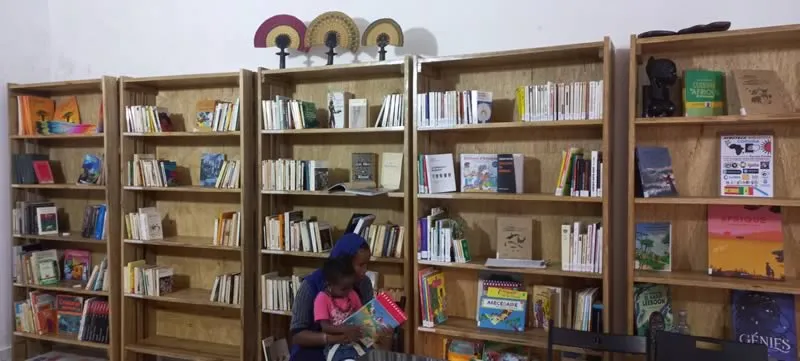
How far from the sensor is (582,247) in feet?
10.7

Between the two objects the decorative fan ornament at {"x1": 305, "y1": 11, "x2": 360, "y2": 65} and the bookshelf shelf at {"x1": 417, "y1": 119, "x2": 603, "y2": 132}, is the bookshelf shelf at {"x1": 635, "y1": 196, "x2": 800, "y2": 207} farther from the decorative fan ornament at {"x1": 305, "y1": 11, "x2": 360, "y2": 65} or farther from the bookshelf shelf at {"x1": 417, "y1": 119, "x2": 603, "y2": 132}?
the decorative fan ornament at {"x1": 305, "y1": 11, "x2": 360, "y2": 65}

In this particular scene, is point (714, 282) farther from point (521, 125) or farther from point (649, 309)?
point (521, 125)

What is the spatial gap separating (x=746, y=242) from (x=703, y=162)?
0.46 m

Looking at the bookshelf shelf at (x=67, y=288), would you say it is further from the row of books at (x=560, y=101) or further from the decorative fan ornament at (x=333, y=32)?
the row of books at (x=560, y=101)

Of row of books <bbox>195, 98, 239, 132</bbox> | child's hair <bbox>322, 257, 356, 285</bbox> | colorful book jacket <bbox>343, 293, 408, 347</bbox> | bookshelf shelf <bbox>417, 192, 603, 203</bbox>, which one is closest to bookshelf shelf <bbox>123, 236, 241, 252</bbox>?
row of books <bbox>195, 98, 239, 132</bbox>

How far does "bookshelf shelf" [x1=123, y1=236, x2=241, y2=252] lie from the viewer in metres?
4.12

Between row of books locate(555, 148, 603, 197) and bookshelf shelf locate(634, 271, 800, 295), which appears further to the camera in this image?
row of books locate(555, 148, 603, 197)

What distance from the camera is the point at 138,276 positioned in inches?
172

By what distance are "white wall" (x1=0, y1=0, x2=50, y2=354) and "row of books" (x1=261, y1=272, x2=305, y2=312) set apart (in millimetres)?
2301

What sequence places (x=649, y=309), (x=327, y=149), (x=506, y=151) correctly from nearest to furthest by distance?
1. (x=649, y=309)
2. (x=506, y=151)
3. (x=327, y=149)

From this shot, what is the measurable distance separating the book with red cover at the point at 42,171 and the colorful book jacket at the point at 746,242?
4.63m

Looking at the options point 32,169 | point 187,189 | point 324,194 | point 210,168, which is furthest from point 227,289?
point 32,169

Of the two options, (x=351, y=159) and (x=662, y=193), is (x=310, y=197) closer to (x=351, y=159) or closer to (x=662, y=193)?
(x=351, y=159)

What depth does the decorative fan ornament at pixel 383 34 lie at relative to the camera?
376cm
